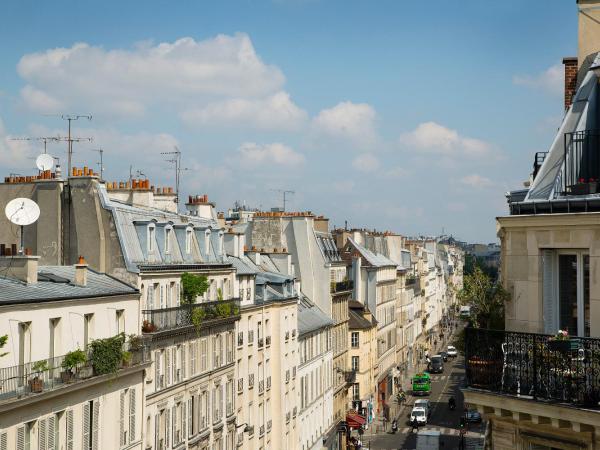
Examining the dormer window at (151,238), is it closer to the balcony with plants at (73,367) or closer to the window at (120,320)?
the window at (120,320)

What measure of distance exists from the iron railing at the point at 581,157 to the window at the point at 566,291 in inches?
63.0

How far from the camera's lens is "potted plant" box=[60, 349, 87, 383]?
29.1 meters

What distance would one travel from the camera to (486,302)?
54.6 ft

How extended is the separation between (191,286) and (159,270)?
2924mm

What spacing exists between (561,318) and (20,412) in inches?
650

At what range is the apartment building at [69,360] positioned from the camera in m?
26.9

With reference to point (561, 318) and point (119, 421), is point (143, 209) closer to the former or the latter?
point (119, 421)

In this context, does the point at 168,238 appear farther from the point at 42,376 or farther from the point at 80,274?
the point at 42,376

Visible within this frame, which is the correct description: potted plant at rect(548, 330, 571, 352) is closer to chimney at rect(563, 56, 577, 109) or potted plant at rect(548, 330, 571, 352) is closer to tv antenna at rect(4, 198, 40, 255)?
chimney at rect(563, 56, 577, 109)

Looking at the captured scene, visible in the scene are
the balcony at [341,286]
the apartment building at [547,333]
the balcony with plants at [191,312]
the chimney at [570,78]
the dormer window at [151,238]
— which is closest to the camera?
the apartment building at [547,333]

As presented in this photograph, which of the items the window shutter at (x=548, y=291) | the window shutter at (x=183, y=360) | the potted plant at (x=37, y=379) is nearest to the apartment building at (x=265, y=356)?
the window shutter at (x=183, y=360)

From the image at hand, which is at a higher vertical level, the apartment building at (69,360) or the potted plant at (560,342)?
the potted plant at (560,342)

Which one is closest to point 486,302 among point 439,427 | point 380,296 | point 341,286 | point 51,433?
point 51,433

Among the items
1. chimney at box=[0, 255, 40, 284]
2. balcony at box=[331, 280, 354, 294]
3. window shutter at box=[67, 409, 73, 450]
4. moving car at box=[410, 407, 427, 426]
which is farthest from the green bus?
chimney at box=[0, 255, 40, 284]
